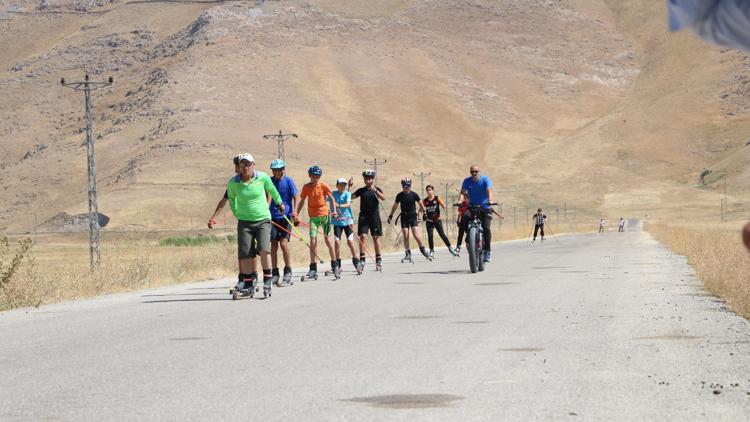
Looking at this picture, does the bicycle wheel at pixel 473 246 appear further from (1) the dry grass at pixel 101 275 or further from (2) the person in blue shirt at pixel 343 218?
(1) the dry grass at pixel 101 275

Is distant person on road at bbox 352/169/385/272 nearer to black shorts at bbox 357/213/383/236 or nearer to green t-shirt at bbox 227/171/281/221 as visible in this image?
black shorts at bbox 357/213/383/236

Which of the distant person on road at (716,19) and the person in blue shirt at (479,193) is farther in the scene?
the person in blue shirt at (479,193)

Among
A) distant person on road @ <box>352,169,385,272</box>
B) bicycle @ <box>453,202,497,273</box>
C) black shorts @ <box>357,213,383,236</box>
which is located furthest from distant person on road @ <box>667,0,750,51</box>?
black shorts @ <box>357,213,383,236</box>

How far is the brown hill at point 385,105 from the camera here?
131125mm

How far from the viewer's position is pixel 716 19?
114 inches

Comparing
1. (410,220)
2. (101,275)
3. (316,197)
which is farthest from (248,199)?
(410,220)

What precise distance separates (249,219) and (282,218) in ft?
8.19

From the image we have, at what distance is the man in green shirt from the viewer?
53.5 ft

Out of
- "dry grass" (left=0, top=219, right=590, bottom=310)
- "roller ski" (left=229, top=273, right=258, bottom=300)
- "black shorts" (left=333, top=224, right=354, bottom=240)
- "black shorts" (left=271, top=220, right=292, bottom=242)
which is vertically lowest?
"dry grass" (left=0, top=219, right=590, bottom=310)

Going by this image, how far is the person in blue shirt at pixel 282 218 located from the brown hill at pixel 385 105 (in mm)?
91403

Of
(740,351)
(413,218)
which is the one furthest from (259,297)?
(413,218)

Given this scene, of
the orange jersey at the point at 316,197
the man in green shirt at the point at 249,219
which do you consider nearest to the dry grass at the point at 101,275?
the man in green shirt at the point at 249,219

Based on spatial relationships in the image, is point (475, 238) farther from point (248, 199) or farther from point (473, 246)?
point (248, 199)

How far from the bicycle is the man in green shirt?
6365 mm
